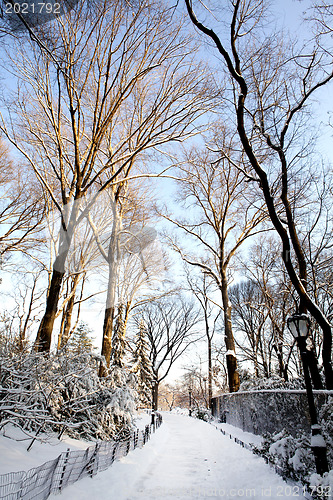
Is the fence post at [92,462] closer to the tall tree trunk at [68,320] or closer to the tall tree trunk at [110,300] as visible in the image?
the tall tree trunk at [110,300]

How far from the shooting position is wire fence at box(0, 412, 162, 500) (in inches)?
119

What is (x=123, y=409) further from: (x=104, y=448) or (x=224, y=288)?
(x=224, y=288)

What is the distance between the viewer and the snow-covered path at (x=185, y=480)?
4574mm

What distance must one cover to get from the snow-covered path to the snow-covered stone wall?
1.19 meters

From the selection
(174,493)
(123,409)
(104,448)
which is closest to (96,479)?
(104,448)

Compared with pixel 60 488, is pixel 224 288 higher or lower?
higher

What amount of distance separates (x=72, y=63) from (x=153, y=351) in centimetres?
2981

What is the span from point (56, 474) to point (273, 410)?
20.8ft

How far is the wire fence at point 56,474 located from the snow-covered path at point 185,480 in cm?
14

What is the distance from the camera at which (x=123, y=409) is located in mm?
7980

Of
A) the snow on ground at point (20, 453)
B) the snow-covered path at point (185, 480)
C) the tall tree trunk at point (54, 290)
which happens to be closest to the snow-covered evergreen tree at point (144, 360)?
the snow-covered path at point (185, 480)

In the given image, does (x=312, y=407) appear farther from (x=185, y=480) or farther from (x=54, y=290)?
(x=54, y=290)

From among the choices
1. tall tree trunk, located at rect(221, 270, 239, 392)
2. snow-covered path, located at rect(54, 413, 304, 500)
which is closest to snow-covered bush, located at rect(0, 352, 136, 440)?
snow-covered path, located at rect(54, 413, 304, 500)

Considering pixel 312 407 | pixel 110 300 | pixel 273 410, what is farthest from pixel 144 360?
pixel 312 407
